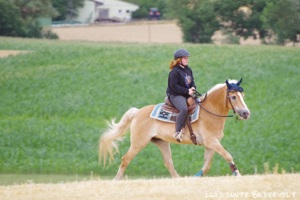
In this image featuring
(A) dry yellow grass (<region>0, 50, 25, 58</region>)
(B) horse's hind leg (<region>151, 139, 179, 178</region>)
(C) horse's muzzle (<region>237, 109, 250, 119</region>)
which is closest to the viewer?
(C) horse's muzzle (<region>237, 109, 250, 119</region>)

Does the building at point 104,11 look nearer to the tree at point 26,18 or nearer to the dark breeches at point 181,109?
the tree at point 26,18

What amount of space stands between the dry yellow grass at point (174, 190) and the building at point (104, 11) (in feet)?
157

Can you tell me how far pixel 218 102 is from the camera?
1706 cm

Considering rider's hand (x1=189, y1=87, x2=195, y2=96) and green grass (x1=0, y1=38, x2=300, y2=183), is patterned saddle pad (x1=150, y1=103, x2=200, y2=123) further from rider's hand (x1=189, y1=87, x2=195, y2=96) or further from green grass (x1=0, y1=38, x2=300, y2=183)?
green grass (x1=0, y1=38, x2=300, y2=183)

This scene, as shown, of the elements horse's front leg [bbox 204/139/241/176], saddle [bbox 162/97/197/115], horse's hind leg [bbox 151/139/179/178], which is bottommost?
horse's hind leg [bbox 151/139/179/178]

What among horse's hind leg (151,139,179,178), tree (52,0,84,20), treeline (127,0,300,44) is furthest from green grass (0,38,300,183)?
tree (52,0,84,20)

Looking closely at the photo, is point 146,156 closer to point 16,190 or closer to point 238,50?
point 16,190

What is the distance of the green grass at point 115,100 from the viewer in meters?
27.4

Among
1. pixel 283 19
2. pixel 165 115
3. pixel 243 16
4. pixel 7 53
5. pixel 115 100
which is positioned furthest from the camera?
pixel 243 16

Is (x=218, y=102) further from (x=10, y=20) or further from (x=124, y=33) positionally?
(x=10, y=20)

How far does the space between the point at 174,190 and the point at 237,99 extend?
3.40 m

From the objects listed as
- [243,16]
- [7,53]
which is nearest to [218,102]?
[7,53]

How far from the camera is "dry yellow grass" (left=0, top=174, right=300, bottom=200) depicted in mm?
13211

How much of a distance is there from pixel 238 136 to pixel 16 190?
54.7 ft
